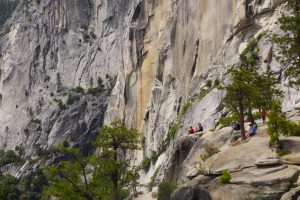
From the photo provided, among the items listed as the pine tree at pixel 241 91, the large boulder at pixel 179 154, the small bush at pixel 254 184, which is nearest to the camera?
the small bush at pixel 254 184

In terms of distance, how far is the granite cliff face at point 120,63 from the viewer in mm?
52469

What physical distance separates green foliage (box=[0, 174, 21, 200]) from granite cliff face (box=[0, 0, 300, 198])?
426 inches

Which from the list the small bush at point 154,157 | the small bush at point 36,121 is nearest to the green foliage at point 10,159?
the small bush at point 36,121

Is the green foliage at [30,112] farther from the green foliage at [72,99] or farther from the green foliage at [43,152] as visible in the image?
the green foliage at [43,152]

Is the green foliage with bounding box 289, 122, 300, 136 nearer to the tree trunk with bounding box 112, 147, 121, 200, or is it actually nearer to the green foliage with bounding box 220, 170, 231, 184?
the green foliage with bounding box 220, 170, 231, 184

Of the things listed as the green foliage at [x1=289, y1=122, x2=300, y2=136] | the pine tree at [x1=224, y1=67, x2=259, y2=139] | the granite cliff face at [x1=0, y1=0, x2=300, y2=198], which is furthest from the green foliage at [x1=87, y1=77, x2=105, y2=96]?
the green foliage at [x1=289, y1=122, x2=300, y2=136]

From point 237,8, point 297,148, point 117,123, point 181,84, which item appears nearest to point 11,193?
point 181,84

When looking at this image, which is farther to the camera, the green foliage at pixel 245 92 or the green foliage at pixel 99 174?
the green foliage at pixel 99 174

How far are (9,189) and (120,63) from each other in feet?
100

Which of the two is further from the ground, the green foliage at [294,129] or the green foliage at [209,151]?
the green foliage at [294,129]

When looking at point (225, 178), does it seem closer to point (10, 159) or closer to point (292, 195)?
point (292, 195)

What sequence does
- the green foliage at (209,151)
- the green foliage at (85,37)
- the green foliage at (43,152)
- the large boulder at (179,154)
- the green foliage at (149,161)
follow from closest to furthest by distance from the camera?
the green foliage at (209,151) < the large boulder at (179,154) < the green foliage at (149,161) < the green foliage at (43,152) < the green foliage at (85,37)

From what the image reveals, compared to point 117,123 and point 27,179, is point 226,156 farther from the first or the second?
point 27,179

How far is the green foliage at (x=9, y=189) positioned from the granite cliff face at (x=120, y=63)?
35.5 feet
